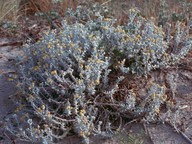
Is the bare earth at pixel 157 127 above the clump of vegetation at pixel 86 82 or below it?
below

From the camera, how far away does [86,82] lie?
2.83 meters

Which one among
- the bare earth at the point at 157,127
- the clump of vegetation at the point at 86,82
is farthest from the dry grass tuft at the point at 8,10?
the clump of vegetation at the point at 86,82

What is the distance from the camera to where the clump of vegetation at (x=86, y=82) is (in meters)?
2.78

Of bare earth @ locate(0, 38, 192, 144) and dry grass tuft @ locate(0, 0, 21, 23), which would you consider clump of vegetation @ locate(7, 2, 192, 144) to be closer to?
bare earth @ locate(0, 38, 192, 144)

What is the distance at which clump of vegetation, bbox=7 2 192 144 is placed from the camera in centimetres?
278

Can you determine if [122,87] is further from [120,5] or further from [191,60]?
[120,5]

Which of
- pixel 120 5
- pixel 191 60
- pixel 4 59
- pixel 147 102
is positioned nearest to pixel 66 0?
pixel 120 5

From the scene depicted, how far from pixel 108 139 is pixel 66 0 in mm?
2258

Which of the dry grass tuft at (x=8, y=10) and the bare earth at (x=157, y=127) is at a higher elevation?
the dry grass tuft at (x=8, y=10)

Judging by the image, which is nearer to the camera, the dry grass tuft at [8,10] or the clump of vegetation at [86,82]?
the clump of vegetation at [86,82]

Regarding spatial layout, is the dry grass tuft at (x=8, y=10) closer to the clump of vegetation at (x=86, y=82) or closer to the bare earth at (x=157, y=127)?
the bare earth at (x=157, y=127)

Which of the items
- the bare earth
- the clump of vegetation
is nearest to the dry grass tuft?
the bare earth

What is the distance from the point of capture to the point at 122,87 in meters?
3.11

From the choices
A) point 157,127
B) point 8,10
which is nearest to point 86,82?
point 157,127
